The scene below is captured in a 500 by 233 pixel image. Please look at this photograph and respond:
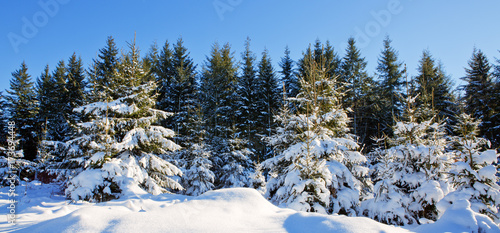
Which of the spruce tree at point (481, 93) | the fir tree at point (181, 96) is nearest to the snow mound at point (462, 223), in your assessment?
the fir tree at point (181, 96)

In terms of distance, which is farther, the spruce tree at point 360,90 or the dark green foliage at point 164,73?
the spruce tree at point 360,90

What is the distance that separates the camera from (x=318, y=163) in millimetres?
6707

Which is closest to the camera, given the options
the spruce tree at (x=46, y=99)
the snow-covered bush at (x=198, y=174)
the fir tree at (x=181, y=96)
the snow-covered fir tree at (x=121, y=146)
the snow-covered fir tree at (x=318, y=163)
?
the snow-covered fir tree at (x=318, y=163)

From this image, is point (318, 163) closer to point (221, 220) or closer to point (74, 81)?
point (221, 220)

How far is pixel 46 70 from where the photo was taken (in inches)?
1137

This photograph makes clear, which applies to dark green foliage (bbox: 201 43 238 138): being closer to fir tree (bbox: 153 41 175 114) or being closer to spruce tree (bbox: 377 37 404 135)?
fir tree (bbox: 153 41 175 114)

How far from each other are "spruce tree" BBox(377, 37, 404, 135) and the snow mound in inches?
902

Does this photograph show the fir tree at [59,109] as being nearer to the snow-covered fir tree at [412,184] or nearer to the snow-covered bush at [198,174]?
the snow-covered bush at [198,174]

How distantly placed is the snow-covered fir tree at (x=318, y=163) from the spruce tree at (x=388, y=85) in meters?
17.6

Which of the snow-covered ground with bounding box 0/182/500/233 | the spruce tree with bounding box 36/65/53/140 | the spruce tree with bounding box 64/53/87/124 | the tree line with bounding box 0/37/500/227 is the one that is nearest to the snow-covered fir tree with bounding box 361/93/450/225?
the tree line with bounding box 0/37/500/227

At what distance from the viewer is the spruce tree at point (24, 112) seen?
2272cm

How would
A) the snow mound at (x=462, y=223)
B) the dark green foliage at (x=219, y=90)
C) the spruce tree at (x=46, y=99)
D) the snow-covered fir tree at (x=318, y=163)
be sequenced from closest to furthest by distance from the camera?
the snow mound at (x=462, y=223) < the snow-covered fir tree at (x=318, y=163) < the dark green foliage at (x=219, y=90) < the spruce tree at (x=46, y=99)

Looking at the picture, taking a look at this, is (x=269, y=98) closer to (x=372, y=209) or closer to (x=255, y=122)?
(x=255, y=122)

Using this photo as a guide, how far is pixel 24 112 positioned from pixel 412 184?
33.1 meters
